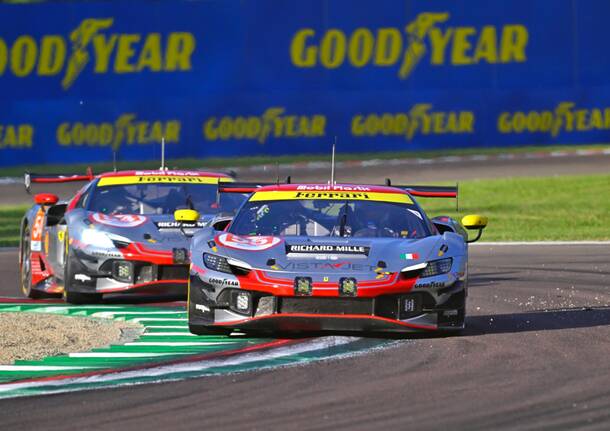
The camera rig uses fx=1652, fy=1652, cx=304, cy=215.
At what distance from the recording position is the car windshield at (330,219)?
1204 cm

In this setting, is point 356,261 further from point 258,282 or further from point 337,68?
point 337,68

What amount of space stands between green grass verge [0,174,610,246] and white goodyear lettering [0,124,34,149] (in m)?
2.58

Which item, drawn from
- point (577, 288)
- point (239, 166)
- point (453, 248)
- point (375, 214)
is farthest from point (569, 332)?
point (239, 166)

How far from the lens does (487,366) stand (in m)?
9.51

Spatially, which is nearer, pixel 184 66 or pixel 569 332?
pixel 569 332

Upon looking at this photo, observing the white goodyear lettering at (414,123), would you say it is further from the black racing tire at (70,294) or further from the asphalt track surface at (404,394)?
the asphalt track surface at (404,394)

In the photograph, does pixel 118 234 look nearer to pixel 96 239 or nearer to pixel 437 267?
pixel 96 239

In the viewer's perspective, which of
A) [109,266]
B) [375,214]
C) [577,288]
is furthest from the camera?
[577,288]

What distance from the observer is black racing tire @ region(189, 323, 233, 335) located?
11.1 meters

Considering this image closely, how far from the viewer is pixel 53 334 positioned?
11.2 metres

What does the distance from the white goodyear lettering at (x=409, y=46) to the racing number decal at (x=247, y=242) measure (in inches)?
827

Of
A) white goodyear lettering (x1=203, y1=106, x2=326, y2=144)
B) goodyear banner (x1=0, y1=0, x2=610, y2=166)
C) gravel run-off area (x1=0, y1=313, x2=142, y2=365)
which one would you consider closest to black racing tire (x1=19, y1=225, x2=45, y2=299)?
gravel run-off area (x1=0, y1=313, x2=142, y2=365)

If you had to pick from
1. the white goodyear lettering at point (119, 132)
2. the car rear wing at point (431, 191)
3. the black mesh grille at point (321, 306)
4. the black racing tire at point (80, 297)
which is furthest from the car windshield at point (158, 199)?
the white goodyear lettering at point (119, 132)

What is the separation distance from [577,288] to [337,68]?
57.9ft
